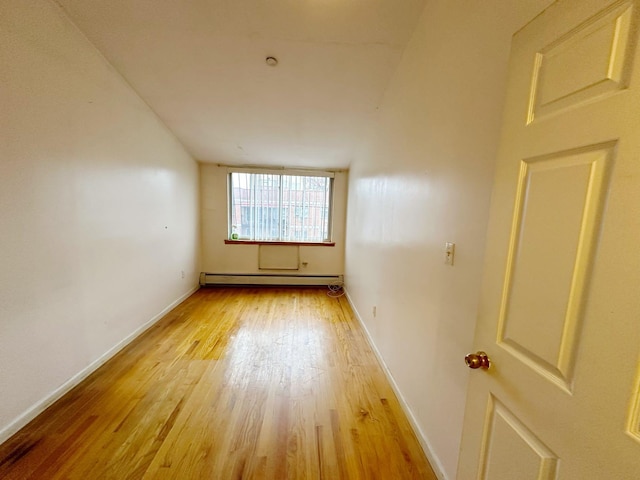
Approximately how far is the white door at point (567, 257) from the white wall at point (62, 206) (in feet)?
7.54

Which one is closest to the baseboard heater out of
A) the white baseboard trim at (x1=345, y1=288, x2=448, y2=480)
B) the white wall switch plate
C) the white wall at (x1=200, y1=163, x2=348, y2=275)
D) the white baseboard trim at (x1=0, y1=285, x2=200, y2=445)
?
the white wall at (x1=200, y1=163, x2=348, y2=275)

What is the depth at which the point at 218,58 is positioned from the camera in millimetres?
1987

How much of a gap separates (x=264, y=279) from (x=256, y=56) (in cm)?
334

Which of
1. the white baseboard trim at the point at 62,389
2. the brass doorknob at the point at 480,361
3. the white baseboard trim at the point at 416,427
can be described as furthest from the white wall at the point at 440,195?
the white baseboard trim at the point at 62,389

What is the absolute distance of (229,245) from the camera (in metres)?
4.38

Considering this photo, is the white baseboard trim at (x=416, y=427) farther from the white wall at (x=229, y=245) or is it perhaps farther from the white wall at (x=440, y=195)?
the white wall at (x=229, y=245)

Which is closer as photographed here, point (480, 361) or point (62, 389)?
point (480, 361)

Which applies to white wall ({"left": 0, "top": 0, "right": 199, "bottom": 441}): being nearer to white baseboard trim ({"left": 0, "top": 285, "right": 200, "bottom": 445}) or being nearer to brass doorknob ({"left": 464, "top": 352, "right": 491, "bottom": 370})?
white baseboard trim ({"left": 0, "top": 285, "right": 200, "bottom": 445})

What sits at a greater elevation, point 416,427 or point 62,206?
point 62,206

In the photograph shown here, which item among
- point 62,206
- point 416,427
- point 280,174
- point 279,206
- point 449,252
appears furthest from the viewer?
point 279,206

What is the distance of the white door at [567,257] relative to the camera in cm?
43

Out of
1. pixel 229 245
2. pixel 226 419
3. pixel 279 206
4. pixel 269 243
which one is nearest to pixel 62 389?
pixel 226 419

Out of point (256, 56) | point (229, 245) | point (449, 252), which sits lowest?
point (229, 245)

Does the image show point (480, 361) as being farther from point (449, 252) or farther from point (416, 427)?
point (416, 427)
